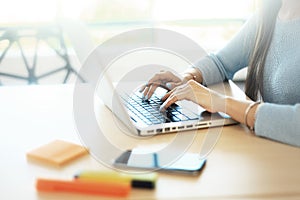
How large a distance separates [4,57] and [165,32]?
1276 millimetres

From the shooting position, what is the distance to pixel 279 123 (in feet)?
3.12

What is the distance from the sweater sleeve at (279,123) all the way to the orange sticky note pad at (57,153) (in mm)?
410

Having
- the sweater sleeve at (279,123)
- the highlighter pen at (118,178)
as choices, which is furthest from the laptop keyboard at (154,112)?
the highlighter pen at (118,178)

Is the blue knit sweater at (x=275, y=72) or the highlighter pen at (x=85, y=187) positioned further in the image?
the blue knit sweater at (x=275, y=72)

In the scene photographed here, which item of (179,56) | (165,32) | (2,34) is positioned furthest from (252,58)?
(2,34)

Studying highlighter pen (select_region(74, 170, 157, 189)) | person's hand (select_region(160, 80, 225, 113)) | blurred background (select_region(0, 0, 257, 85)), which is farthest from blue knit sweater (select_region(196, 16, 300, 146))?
blurred background (select_region(0, 0, 257, 85))

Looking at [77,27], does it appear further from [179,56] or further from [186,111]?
[179,56]

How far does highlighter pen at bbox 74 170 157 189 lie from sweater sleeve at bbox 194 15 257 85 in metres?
0.80

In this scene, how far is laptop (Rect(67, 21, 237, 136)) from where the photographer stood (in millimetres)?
988

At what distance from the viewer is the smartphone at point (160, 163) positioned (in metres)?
0.79

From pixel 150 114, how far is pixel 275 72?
493 millimetres

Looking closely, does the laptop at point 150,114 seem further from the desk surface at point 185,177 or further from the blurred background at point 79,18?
the blurred background at point 79,18

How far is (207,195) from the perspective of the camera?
0.71m

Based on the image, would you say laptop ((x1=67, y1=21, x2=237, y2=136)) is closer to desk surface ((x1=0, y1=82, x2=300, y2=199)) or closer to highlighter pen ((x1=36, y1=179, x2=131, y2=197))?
desk surface ((x1=0, y1=82, x2=300, y2=199))
